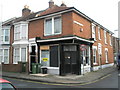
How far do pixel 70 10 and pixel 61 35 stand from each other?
2.73m

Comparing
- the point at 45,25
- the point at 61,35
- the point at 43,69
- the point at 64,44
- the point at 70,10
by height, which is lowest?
the point at 43,69

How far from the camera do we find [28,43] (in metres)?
17.3

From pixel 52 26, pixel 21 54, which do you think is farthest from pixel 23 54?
pixel 52 26

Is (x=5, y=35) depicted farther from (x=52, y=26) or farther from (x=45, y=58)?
(x=52, y=26)

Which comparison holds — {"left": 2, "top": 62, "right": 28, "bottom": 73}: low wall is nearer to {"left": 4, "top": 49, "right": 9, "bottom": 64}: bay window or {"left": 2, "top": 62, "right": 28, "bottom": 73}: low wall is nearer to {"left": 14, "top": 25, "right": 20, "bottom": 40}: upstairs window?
{"left": 4, "top": 49, "right": 9, "bottom": 64}: bay window

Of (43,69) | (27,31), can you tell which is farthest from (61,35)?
(27,31)

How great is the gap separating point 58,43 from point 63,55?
1.42m

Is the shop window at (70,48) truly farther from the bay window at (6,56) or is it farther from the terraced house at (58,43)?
the bay window at (6,56)

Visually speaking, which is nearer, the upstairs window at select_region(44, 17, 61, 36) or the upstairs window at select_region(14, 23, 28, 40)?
the upstairs window at select_region(44, 17, 61, 36)

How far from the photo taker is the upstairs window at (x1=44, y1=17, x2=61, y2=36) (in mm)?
15289

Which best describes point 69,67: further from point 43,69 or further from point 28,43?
point 28,43

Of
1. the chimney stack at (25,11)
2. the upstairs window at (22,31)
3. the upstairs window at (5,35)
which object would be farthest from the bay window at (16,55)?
the chimney stack at (25,11)

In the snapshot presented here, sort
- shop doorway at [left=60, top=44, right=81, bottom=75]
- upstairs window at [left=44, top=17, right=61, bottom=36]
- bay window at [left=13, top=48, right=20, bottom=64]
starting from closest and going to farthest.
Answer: shop doorway at [left=60, top=44, right=81, bottom=75]
upstairs window at [left=44, top=17, right=61, bottom=36]
bay window at [left=13, top=48, right=20, bottom=64]

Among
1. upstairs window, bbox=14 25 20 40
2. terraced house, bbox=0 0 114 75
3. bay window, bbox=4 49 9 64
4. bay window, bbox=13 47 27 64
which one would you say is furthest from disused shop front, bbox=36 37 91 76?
bay window, bbox=4 49 9 64
